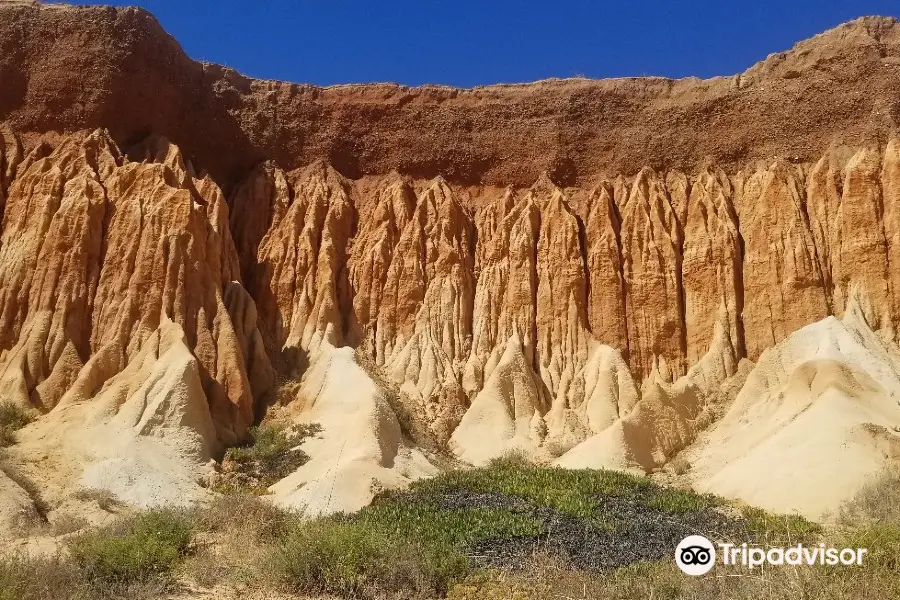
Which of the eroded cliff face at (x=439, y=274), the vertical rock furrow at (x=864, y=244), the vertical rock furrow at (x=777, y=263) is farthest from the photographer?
the vertical rock furrow at (x=777, y=263)

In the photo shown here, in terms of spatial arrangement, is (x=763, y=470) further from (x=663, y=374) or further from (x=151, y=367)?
(x=151, y=367)

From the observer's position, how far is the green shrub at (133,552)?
13.4 m

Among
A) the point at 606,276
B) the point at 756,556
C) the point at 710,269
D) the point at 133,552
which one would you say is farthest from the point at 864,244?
the point at 133,552

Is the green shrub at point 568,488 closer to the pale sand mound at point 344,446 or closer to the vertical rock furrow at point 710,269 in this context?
the pale sand mound at point 344,446

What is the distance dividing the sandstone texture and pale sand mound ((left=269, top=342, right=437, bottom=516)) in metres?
0.13

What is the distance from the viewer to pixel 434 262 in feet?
131

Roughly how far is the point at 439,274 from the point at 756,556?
27023 millimetres

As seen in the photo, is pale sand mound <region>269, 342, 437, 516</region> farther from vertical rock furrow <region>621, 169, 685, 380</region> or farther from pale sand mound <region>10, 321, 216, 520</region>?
vertical rock furrow <region>621, 169, 685, 380</region>

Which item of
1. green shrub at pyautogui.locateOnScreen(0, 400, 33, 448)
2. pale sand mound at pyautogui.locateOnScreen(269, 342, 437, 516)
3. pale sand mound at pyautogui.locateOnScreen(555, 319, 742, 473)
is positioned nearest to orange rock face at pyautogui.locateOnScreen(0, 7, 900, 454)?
pale sand mound at pyautogui.locateOnScreen(555, 319, 742, 473)

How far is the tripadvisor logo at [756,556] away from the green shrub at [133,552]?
855cm

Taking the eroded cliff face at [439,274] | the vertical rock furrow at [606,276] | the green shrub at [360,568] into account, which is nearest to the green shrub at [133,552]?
the green shrub at [360,568]

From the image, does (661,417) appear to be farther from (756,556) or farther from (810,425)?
(756,556)

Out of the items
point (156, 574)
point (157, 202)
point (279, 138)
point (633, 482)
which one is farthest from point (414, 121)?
point (156, 574)

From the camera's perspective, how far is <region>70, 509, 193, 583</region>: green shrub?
13.4 metres
